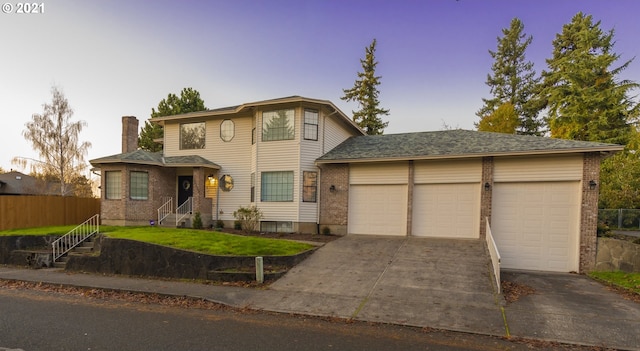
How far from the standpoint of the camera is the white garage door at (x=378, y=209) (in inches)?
535

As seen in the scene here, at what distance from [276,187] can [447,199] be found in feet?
25.4

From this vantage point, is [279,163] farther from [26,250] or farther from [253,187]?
[26,250]

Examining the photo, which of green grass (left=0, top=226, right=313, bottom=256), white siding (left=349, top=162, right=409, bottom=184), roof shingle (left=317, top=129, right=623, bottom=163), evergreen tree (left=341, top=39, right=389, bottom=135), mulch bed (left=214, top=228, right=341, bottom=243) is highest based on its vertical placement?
evergreen tree (left=341, top=39, right=389, bottom=135)

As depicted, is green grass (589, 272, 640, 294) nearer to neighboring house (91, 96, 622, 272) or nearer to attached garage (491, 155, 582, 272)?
neighboring house (91, 96, 622, 272)

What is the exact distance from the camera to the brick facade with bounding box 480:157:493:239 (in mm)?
11992

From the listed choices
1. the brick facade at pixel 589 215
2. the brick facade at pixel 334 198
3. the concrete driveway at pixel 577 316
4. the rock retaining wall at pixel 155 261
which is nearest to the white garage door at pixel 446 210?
the brick facade at pixel 334 198

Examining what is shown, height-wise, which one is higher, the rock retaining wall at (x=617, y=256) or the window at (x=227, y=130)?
the window at (x=227, y=130)

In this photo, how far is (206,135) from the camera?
17078 mm

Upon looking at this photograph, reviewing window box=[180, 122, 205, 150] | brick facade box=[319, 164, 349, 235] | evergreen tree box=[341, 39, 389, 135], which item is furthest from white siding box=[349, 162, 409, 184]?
evergreen tree box=[341, 39, 389, 135]

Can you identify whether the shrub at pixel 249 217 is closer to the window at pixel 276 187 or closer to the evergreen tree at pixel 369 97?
the window at pixel 276 187

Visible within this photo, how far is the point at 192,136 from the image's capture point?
688 inches

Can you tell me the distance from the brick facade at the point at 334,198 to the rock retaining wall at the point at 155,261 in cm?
402

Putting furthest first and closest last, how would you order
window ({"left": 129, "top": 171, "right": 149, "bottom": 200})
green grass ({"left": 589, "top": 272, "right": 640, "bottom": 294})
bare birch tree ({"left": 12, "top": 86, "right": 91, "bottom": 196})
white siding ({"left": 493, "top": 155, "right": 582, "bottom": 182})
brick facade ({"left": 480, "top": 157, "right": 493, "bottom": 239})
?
bare birch tree ({"left": 12, "top": 86, "right": 91, "bottom": 196}) → window ({"left": 129, "top": 171, "right": 149, "bottom": 200}) → brick facade ({"left": 480, "top": 157, "right": 493, "bottom": 239}) → white siding ({"left": 493, "top": 155, "right": 582, "bottom": 182}) → green grass ({"left": 589, "top": 272, "right": 640, "bottom": 294})

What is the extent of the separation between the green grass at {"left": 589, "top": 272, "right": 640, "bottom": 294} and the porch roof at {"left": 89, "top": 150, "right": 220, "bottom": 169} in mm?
16077
